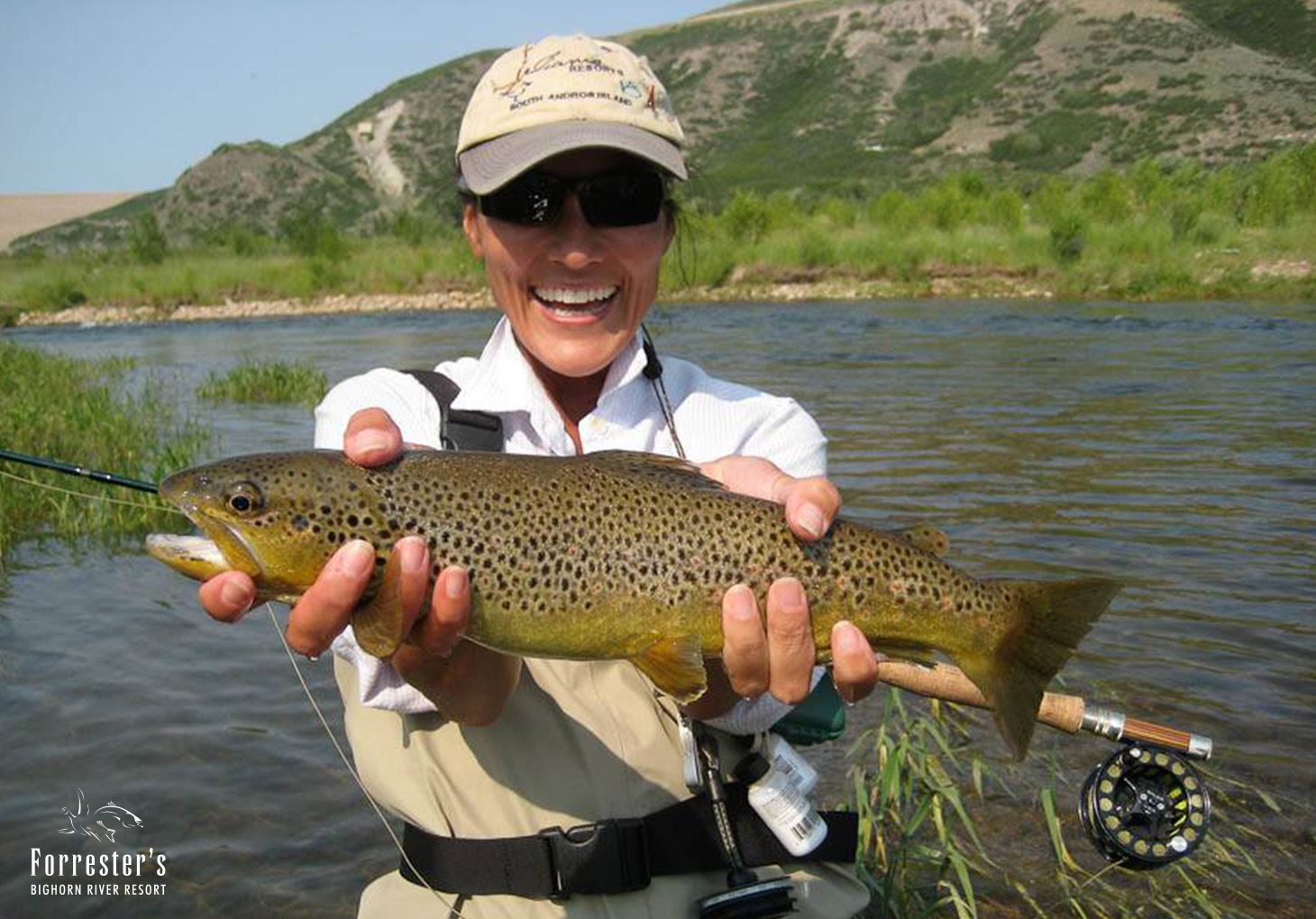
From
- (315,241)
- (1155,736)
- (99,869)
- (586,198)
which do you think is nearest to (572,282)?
(586,198)

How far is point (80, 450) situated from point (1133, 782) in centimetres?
1043

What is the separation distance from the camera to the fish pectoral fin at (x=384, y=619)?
2.52 metres

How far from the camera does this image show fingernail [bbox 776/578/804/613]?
8.89 ft

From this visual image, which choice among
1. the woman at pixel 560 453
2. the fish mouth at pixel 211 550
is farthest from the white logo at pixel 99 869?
the fish mouth at pixel 211 550

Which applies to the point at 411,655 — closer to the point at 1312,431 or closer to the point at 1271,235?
the point at 1312,431

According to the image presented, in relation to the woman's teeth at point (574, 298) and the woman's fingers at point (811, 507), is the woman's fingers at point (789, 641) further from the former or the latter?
the woman's teeth at point (574, 298)

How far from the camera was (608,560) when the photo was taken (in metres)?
2.77

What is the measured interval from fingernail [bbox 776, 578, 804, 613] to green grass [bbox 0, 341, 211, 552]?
476cm

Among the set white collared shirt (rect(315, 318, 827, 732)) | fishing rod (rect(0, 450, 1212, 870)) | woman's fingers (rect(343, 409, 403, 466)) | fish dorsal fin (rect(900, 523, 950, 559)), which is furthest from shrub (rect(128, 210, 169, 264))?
fish dorsal fin (rect(900, 523, 950, 559))

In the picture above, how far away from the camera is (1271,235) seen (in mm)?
35469

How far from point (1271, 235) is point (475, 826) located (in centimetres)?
3867

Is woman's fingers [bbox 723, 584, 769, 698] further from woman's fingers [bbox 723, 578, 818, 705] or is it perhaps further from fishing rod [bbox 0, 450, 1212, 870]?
fishing rod [bbox 0, 450, 1212, 870]

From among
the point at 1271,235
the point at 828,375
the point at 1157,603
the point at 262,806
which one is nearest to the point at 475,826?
the point at 262,806

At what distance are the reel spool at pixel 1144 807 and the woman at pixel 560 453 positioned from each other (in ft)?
3.83
